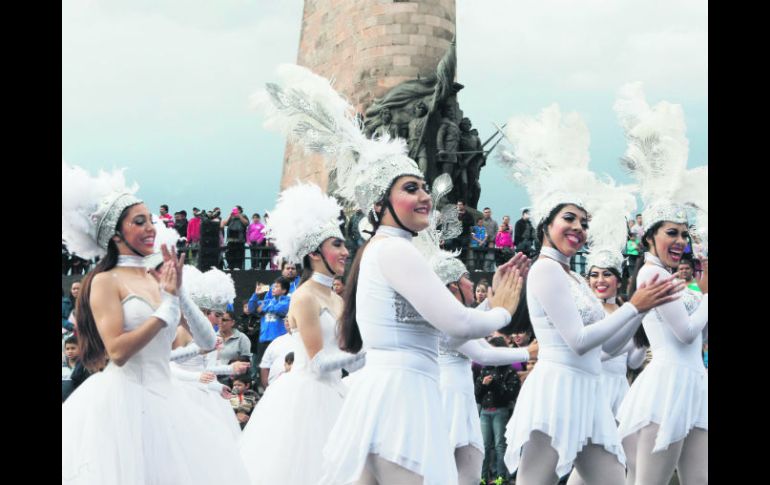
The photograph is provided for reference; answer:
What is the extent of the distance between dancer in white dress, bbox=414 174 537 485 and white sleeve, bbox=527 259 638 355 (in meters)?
Answer: 0.84

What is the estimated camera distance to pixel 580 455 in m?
5.32

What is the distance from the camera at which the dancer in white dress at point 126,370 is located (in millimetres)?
4918

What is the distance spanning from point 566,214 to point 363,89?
56.5 feet

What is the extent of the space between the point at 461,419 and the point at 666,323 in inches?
59.2

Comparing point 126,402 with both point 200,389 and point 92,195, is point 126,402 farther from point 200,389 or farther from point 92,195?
point 200,389

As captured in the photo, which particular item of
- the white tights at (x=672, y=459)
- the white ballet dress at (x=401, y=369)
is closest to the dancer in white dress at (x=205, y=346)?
the white ballet dress at (x=401, y=369)

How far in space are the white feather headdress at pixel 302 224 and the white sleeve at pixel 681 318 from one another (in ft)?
6.53

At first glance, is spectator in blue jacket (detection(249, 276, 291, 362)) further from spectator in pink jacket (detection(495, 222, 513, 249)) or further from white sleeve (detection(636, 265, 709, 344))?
spectator in pink jacket (detection(495, 222, 513, 249))

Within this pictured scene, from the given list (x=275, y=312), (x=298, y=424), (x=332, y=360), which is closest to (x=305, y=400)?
(x=298, y=424)

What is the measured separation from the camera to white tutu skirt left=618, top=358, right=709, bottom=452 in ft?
19.6

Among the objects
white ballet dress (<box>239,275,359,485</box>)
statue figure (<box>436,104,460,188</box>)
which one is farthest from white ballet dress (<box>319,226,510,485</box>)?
statue figure (<box>436,104,460,188</box>)

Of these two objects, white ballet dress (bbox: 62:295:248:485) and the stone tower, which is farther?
the stone tower
